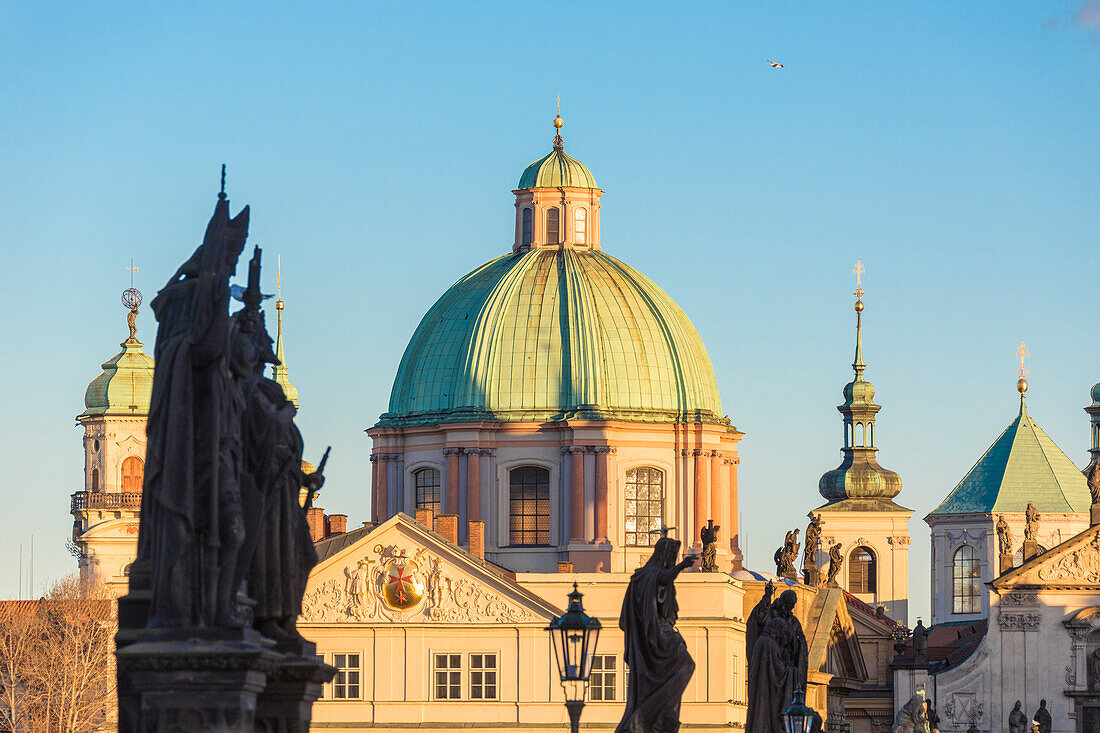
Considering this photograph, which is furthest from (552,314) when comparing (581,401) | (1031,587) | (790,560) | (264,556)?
(264,556)

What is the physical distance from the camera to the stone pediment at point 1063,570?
290ft

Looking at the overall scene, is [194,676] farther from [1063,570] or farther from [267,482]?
[1063,570]

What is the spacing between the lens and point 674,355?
8706 cm

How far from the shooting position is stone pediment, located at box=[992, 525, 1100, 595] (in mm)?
88250

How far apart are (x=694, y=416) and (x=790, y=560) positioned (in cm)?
757

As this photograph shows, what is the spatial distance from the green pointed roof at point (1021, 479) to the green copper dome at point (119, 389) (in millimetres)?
54295

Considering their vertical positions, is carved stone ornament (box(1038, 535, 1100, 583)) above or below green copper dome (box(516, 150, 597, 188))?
below

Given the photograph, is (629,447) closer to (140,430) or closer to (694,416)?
(694,416)

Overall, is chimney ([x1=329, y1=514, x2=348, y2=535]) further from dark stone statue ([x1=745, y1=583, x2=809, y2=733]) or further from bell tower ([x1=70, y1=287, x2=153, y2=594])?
dark stone statue ([x1=745, y1=583, x2=809, y2=733])

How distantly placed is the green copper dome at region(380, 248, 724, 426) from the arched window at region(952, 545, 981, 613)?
180ft

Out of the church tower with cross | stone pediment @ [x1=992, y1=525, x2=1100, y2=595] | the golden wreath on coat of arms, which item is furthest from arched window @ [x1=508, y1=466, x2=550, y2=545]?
the church tower with cross

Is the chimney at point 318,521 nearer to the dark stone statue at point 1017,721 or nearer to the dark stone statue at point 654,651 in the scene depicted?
the dark stone statue at point 1017,721

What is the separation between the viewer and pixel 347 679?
75.8m

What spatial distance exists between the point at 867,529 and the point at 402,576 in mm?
63132
